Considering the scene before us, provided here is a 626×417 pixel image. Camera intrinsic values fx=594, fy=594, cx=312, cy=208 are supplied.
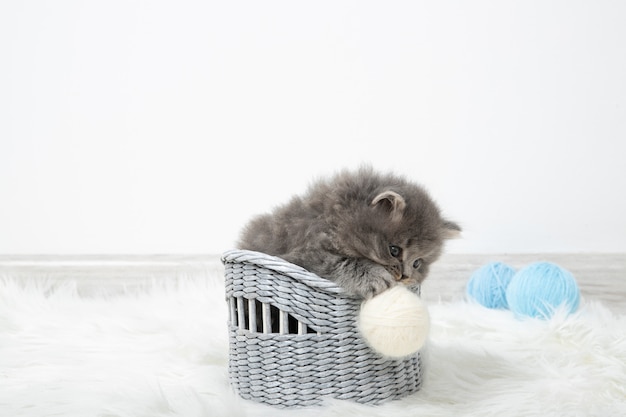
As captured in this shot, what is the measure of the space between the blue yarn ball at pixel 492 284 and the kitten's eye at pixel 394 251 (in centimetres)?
94

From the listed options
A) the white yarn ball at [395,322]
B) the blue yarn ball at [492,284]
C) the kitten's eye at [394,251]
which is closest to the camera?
the white yarn ball at [395,322]

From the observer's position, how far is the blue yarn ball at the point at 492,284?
77.2 inches

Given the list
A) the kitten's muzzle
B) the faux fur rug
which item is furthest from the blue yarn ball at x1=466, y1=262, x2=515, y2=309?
the kitten's muzzle

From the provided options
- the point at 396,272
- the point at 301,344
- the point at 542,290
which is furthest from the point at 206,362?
the point at 542,290

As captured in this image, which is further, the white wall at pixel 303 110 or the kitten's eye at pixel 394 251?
the white wall at pixel 303 110

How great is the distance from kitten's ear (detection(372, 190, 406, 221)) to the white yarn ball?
14 centimetres

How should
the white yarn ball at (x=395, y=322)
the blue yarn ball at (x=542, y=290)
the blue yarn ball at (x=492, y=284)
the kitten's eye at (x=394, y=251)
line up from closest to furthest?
1. the white yarn ball at (x=395, y=322)
2. the kitten's eye at (x=394, y=251)
3. the blue yarn ball at (x=542, y=290)
4. the blue yarn ball at (x=492, y=284)

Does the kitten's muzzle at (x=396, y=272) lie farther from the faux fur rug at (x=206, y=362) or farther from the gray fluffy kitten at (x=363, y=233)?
the faux fur rug at (x=206, y=362)

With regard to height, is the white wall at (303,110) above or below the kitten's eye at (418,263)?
above

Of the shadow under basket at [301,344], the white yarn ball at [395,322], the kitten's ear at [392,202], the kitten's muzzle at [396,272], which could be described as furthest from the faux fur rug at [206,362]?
the kitten's ear at [392,202]

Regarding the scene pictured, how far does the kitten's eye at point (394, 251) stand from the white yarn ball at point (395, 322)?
8cm

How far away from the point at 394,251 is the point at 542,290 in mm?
817

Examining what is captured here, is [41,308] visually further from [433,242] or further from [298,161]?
[433,242]

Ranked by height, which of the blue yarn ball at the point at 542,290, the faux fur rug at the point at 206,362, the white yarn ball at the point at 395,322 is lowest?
the faux fur rug at the point at 206,362
